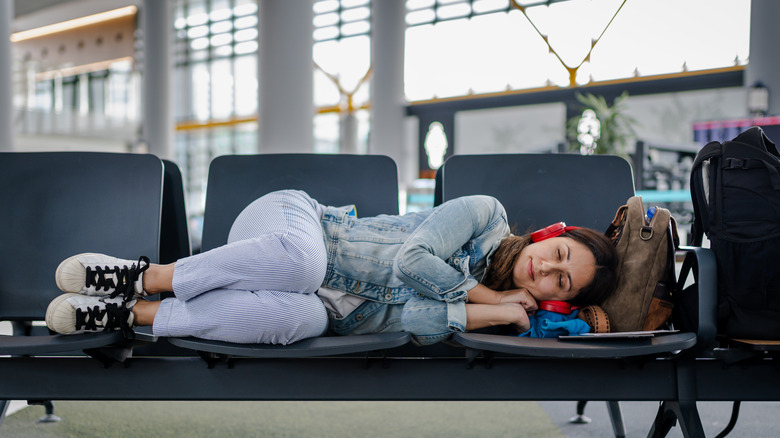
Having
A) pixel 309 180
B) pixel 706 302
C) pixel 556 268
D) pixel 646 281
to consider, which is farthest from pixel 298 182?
pixel 706 302

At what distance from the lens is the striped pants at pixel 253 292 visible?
4.48 feet

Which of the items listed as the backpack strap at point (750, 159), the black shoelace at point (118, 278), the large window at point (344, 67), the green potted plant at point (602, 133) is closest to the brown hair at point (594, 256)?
the backpack strap at point (750, 159)

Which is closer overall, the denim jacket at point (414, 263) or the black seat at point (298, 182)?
the denim jacket at point (414, 263)

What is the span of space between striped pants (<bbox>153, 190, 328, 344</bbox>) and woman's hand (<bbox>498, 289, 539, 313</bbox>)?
46cm

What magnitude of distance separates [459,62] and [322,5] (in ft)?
12.3

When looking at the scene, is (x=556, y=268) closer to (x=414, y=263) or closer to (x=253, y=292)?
(x=414, y=263)

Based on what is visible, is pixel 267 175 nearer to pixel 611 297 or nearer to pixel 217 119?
pixel 611 297

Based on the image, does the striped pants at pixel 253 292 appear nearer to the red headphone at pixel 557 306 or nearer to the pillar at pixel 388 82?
Answer: the red headphone at pixel 557 306

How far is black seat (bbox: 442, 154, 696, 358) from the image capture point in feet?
6.56

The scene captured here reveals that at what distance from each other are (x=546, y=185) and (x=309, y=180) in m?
0.77

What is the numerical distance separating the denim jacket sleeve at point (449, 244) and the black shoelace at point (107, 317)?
0.64 metres

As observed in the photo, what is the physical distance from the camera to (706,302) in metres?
1.44

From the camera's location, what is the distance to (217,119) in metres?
15.7

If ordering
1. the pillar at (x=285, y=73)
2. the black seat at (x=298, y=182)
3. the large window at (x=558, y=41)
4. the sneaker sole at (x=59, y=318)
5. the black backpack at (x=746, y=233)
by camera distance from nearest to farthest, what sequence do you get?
the sneaker sole at (x=59, y=318) → the black backpack at (x=746, y=233) → the black seat at (x=298, y=182) → the pillar at (x=285, y=73) → the large window at (x=558, y=41)
